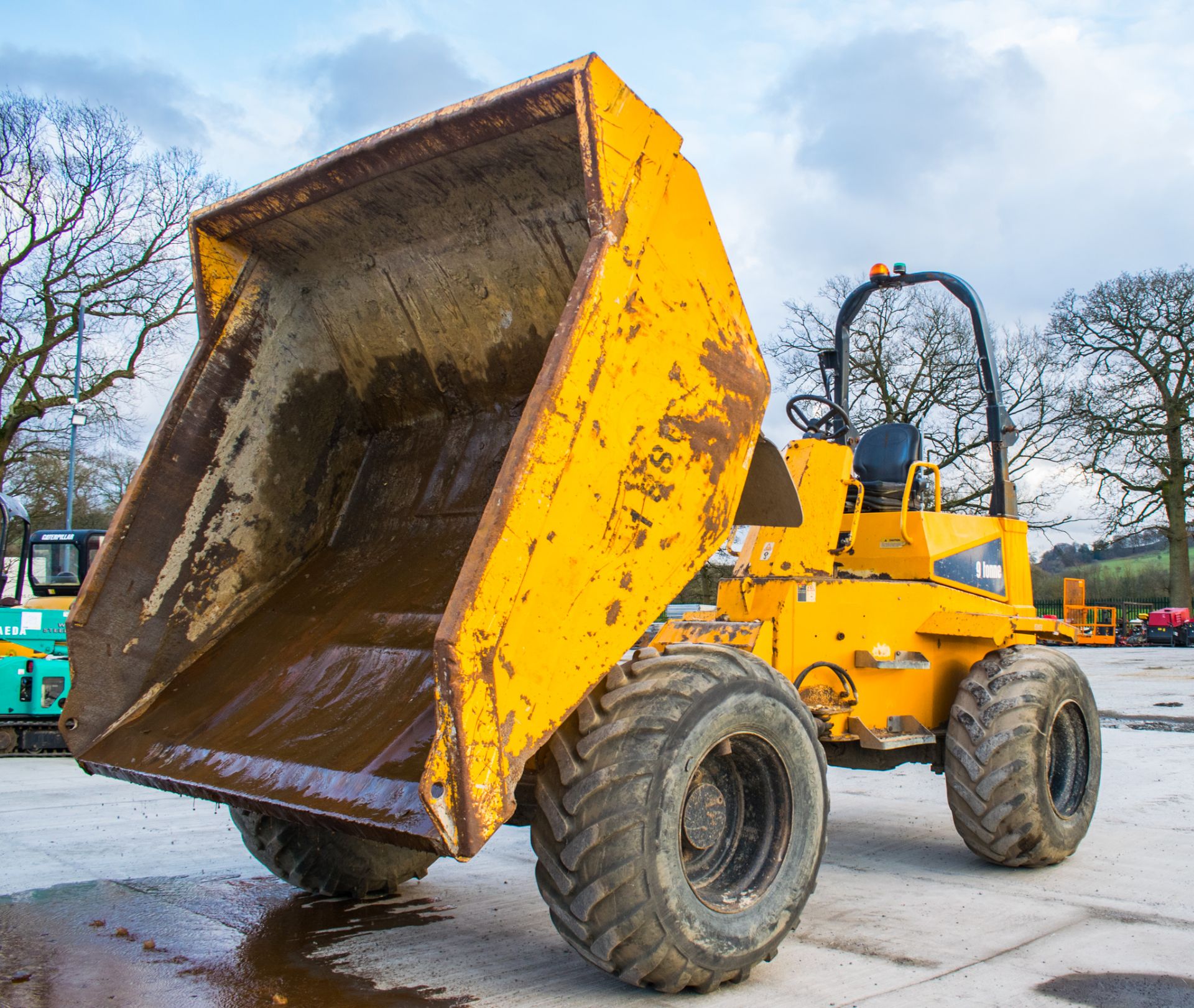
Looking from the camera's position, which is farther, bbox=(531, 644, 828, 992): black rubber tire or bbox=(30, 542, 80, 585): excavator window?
bbox=(30, 542, 80, 585): excavator window

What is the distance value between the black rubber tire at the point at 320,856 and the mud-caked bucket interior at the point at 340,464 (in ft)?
2.42

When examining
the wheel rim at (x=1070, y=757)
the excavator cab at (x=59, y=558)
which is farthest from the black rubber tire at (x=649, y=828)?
the excavator cab at (x=59, y=558)

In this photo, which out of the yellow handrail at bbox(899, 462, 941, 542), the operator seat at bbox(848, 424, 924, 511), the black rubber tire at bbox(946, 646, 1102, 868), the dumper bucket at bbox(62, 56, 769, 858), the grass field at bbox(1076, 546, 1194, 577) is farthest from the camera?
the grass field at bbox(1076, 546, 1194, 577)

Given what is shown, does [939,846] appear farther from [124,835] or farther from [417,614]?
[124,835]

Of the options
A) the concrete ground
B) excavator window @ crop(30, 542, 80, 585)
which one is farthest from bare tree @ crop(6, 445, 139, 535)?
the concrete ground

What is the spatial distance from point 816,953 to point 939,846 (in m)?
2.37

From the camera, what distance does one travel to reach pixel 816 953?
4023 millimetres

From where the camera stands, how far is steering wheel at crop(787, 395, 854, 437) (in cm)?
608

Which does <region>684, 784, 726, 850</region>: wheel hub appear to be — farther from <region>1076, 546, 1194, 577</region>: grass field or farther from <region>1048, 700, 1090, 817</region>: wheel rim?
<region>1076, 546, 1194, 577</region>: grass field

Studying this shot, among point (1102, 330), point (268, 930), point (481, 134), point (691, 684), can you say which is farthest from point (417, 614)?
point (1102, 330)

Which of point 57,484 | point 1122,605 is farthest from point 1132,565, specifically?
point 57,484

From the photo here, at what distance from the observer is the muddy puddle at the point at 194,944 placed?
3516 millimetres

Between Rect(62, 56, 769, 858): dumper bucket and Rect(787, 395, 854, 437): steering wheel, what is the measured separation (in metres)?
2.22

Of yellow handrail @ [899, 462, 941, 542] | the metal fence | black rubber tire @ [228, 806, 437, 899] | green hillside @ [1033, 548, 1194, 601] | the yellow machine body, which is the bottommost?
black rubber tire @ [228, 806, 437, 899]
